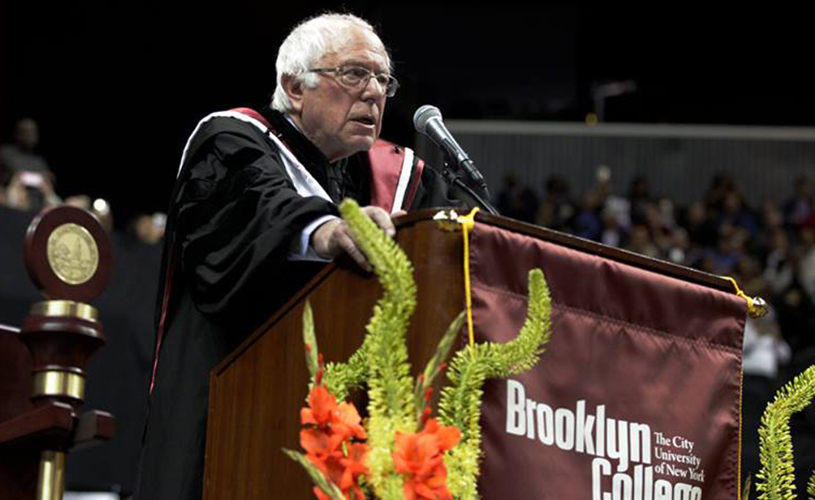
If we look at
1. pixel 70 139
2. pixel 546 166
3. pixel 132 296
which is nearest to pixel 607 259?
pixel 132 296

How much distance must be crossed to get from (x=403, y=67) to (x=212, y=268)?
15.1 meters

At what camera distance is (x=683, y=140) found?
17953 mm

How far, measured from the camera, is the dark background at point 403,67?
50.2 feet

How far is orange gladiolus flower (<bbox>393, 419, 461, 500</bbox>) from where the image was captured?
6.37ft

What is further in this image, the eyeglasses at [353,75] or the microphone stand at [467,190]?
the eyeglasses at [353,75]

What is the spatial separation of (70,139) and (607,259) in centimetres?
1354

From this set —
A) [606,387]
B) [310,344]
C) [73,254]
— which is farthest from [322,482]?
[73,254]

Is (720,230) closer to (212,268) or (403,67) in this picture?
(403,67)

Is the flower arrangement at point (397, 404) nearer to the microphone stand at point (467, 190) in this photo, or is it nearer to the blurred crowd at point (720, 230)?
the microphone stand at point (467, 190)

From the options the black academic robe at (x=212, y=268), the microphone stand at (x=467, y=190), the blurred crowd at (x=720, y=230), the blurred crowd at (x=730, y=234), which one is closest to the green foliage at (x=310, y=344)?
the black academic robe at (x=212, y=268)

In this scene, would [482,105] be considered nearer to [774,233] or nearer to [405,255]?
[774,233]

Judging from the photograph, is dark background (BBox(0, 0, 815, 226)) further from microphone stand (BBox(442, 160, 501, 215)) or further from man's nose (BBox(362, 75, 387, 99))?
microphone stand (BBox(442, 160, 501, 215))

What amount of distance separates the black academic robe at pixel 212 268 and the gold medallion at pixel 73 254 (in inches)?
7.1

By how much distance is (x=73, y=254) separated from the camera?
9.31 feet
